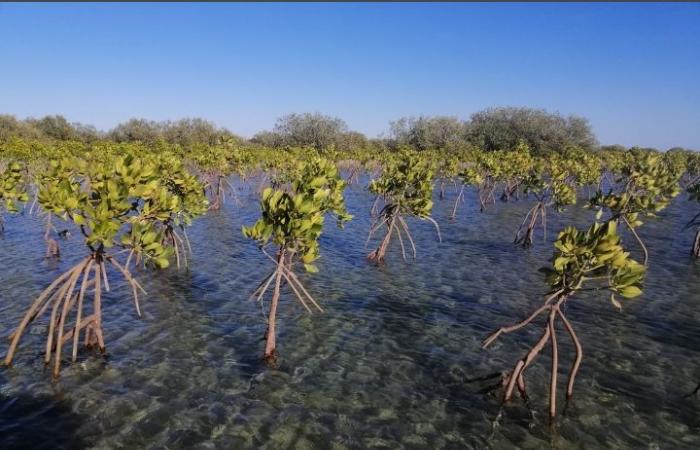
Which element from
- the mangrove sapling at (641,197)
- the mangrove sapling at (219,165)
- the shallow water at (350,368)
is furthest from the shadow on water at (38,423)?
the mangrove sapling at (219,165)

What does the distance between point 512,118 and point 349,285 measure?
8354cm

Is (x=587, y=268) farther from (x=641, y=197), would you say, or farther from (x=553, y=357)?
(x=641, y=197)

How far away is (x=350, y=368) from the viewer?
11375 millimetres

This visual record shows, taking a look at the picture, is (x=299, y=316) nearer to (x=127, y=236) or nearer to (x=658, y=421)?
(x=127, y=236)

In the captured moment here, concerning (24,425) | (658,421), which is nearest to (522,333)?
(658,421)

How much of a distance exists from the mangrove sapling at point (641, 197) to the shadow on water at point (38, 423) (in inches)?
640

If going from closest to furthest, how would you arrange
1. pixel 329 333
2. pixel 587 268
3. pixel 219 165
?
pixel 587 268 → pixel 329 333 → pixel 219 165

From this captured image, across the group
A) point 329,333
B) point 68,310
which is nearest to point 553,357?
point 329,333

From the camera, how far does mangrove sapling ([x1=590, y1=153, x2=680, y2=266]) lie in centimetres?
1870

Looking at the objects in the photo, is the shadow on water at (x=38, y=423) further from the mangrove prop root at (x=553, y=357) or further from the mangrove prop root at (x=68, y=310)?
the mangrove prop root at (x=553, y=357)

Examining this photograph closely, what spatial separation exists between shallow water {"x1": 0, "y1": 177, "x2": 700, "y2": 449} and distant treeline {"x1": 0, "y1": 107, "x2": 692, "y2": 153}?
68.8 metres

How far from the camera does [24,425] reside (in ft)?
28.3

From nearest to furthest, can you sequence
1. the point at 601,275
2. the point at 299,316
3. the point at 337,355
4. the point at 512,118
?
the point at 601,275
the point at 337,355
the point at 299,316
the point at 512,118

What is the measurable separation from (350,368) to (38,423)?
6.62m
